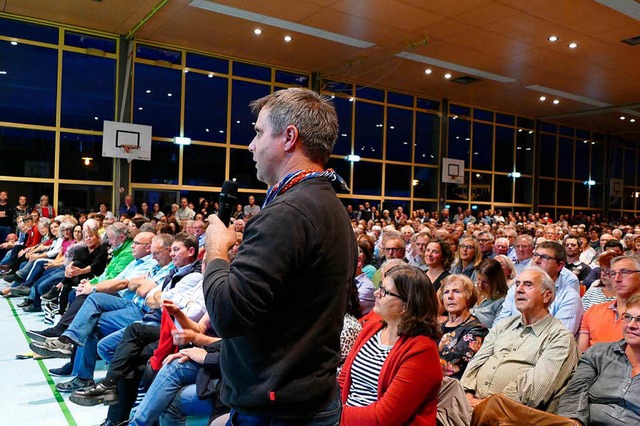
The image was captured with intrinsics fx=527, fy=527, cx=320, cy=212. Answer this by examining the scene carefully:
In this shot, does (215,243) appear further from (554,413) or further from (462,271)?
(462,271)

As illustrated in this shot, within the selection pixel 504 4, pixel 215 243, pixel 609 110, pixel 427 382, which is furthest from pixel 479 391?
pixel 609 110

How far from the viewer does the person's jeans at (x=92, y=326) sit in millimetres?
3746

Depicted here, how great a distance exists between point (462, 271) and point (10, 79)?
383 inches

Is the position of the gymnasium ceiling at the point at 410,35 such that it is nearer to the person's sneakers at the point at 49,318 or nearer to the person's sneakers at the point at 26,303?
the person's sneakers at the point at 26,303

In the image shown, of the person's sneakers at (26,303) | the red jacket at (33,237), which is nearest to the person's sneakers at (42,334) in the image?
the person's sneakers at (26,303)

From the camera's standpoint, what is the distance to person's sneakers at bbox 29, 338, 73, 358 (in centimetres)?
411

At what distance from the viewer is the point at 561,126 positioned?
19281 millimetres

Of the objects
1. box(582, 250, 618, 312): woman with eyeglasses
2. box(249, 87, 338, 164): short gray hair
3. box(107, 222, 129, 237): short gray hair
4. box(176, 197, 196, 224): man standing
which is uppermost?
box(249, 87, 338, 164): short gray hair

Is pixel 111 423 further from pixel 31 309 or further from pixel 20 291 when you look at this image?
pixel 20 291

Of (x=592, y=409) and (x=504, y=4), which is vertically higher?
(x=504, y=4)

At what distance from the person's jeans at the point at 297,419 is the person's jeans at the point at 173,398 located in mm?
1586

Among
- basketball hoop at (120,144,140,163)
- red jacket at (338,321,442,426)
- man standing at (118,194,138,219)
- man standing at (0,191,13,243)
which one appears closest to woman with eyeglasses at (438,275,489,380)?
red jacket at (338,321,442,426)

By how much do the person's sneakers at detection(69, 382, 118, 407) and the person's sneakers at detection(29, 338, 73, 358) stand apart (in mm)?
936

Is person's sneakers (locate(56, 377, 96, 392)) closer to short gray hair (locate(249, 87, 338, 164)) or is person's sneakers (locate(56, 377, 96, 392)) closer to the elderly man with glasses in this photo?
the elderly man with glasses
